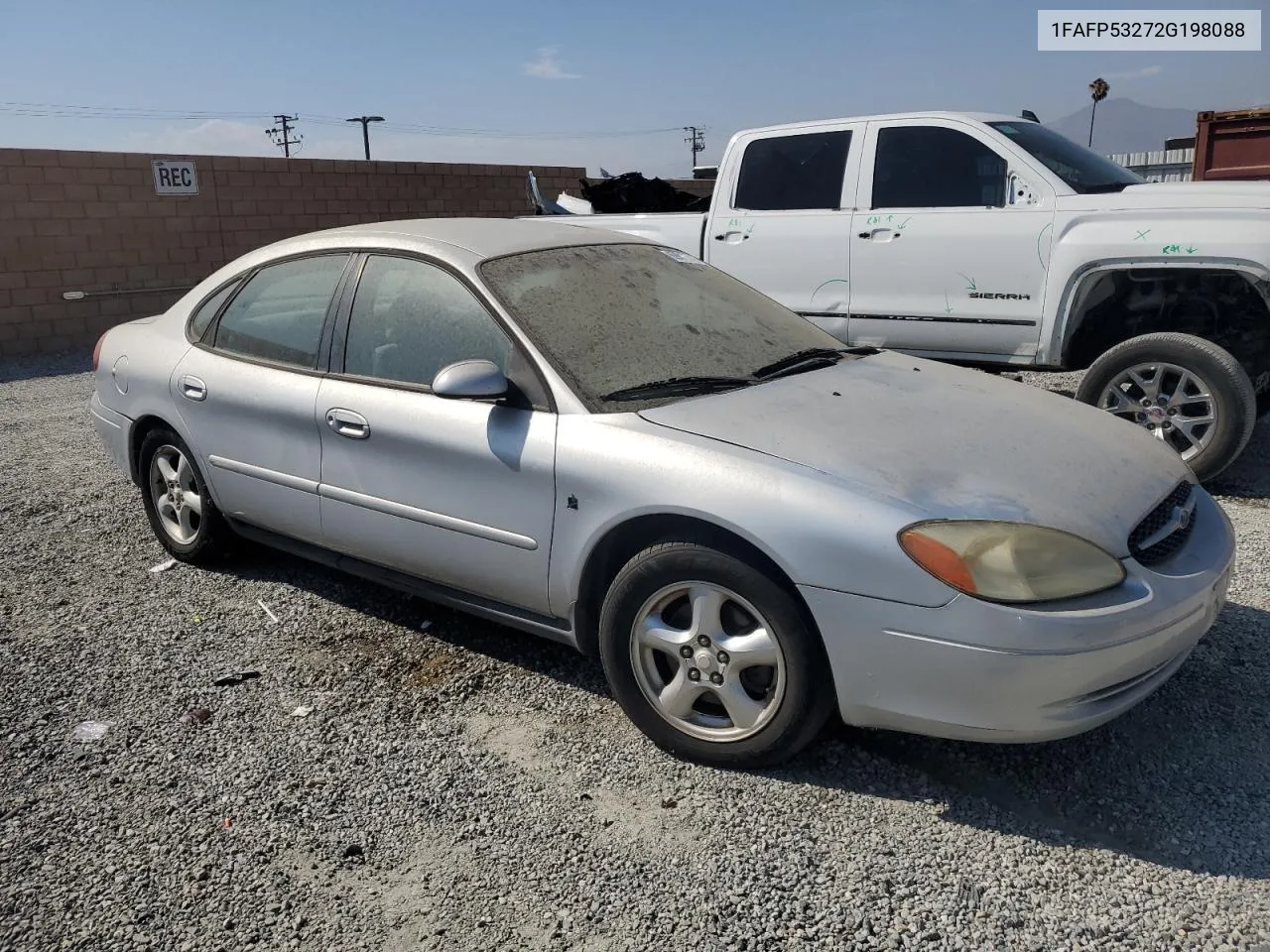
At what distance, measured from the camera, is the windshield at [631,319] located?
3.31 metres

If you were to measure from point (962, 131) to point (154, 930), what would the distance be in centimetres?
585

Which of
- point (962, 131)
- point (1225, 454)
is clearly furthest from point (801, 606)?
point (962, 131)

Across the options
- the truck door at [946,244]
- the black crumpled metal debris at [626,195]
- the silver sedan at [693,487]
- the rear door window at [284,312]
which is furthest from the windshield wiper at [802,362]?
the black crumpled metal debris at [626,195]

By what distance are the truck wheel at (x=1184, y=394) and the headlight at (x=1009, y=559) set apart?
122 inches

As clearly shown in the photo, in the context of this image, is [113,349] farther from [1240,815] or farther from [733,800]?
[1240,815]

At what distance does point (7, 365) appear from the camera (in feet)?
38.3

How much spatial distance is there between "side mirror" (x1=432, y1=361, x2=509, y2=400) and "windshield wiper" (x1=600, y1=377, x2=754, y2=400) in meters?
0.33

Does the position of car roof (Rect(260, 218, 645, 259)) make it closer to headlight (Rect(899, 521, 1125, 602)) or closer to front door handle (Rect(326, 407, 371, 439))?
front door handle (Rect(326, 407, 371, 439))

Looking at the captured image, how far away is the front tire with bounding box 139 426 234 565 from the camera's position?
449 cm

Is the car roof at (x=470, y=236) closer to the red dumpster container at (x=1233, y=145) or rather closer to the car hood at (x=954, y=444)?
the car hood at (x=954, y=444)

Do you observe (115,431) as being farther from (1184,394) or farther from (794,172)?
(1184,394)

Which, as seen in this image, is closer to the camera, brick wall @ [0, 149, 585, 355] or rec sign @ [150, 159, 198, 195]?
brick wall @ [0, 149, 585, 355]

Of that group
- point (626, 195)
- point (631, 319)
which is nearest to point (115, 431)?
point (631, 319)

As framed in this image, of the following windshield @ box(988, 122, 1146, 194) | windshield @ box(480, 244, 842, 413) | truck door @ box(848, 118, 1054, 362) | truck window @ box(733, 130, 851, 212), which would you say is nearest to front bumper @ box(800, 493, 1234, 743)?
windshield @ box(480, 244, 842, 413)
